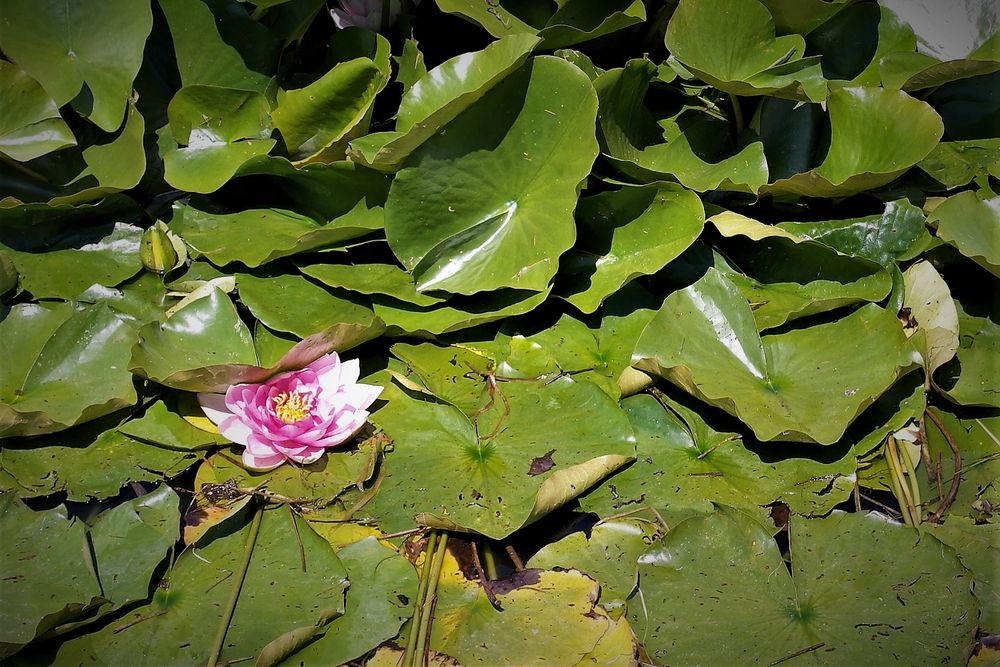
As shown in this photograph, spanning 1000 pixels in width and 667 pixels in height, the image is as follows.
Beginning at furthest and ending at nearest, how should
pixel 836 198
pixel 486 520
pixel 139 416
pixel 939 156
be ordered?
pixel 939 156 < pixel 836 198 < pixel 139 416 < pixel 486 520

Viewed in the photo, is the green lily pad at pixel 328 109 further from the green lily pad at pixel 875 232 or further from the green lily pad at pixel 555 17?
the green lily pad at pixel 875 232

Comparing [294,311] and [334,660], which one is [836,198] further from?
[334,660]

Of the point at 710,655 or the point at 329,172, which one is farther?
the point at 329,172

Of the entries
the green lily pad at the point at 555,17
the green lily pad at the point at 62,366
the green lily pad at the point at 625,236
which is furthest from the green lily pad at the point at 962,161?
the green lily pad at the point at 62,366

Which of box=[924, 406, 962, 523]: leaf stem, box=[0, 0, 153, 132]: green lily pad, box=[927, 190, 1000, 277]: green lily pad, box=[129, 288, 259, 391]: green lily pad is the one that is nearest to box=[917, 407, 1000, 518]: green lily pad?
box=[924, 406, 962, 523]: leaf stem

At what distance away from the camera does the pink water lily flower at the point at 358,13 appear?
2.04 m

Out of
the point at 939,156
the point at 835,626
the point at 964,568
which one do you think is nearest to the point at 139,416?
the point at 835,626

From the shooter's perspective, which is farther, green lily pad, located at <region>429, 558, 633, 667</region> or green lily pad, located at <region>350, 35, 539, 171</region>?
green lily pad, located at <region>350, 35, 539, 171</region>

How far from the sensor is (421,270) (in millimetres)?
1735

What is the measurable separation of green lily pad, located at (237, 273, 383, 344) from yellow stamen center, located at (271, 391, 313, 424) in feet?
0.44

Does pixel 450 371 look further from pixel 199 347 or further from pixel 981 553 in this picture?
pixel 981 553

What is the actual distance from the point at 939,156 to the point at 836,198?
36 cm

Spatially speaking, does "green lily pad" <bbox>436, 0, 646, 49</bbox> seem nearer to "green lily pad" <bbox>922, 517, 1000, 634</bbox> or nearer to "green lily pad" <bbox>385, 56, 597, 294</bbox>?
"green lily pad" <bbox>385, 56, 597, 294</bbox>

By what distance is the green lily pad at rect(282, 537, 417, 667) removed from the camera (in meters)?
1.34
